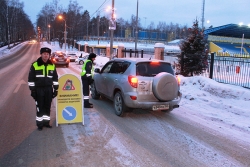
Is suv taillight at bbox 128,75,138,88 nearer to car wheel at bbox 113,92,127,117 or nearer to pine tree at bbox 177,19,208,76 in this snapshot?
car wheel at bbox 113,92,127,117

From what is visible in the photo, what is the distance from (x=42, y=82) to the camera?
216 inches

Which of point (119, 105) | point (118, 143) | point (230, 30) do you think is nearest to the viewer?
point (118, 143)

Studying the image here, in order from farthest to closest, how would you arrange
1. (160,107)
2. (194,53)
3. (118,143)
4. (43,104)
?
(194,53), (160,107), (43,104), (118,143)

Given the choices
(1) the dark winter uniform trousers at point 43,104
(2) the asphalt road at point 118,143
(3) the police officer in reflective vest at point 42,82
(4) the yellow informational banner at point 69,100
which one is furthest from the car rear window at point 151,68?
(1) the dark winter uniform trousers at point 43,104

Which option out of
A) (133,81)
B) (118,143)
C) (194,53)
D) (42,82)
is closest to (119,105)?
(133,81)

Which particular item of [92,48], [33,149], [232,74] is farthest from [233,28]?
[33,149]

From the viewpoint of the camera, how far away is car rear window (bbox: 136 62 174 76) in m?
6.74

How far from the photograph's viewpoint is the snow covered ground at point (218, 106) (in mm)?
6340

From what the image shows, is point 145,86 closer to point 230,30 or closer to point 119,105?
point 119,105

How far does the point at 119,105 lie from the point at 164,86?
142cm

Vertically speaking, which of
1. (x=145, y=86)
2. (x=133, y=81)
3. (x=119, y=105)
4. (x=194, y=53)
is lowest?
(x=119, y=105)

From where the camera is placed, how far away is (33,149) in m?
4.62

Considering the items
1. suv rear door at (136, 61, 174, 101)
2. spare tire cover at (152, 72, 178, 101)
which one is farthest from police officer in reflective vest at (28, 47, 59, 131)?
spare tire cover at (152, 72, 178, 101)

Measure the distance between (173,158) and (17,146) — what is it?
2.92 meters
